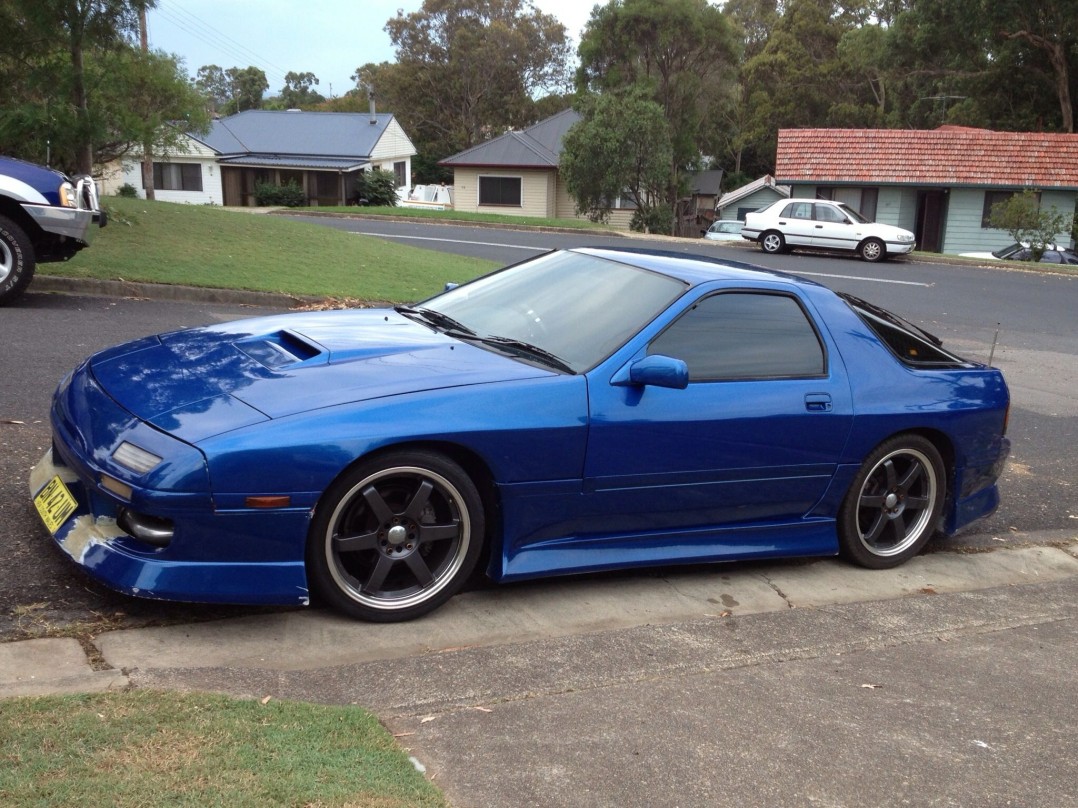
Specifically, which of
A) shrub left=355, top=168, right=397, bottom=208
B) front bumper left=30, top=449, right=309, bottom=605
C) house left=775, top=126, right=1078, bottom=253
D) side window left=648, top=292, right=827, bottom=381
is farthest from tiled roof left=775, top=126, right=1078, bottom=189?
front bumper left=30, top=449, right=309, bottom=605

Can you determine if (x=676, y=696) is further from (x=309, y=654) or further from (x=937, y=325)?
(x=937, y=325)

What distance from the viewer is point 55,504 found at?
421cm

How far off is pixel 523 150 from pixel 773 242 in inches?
971

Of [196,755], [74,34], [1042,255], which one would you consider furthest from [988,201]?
[196,755]

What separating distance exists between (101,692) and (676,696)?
1.89 m

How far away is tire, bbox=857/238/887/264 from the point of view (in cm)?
2558

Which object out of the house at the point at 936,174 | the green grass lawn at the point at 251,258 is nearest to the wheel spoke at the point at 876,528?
the green grass lawn at the point at 251,258

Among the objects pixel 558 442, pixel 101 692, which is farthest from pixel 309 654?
pixel 558 442

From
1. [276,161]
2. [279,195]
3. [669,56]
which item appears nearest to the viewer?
[669,56]

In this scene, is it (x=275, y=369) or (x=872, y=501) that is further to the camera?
(x=872, y=501)

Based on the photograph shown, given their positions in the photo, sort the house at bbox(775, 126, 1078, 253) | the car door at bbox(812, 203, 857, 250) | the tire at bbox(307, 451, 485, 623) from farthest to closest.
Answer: the house at bbox(775, 126, 1078, 253), the car door at bbox(812, 203, 857, 250), the tire at bbox(307, 451, 485, 623)

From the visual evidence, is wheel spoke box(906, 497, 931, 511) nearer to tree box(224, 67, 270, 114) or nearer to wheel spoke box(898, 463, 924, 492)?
wheel spoke box(898, 463, 924, 492)

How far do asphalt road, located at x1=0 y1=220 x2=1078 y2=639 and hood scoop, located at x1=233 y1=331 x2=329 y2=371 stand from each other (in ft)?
3.35

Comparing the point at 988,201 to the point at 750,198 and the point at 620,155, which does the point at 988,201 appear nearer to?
the point at 620,155
